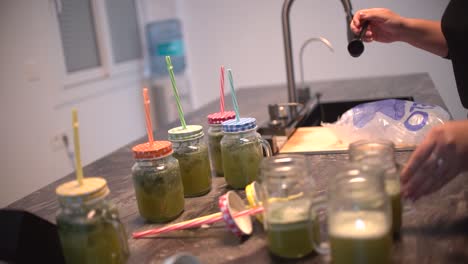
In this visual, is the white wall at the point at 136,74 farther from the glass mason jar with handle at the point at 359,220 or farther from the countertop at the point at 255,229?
the glass mason jar with handle at the point at 359,220

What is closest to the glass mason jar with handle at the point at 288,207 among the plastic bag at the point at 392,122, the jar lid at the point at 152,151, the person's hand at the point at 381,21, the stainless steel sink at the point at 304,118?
the jar lid at the point at 152,151

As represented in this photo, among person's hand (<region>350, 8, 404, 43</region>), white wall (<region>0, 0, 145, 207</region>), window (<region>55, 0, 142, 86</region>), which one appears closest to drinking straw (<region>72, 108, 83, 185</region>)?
person's hand (<region>350, 8, 404, 43</region>)

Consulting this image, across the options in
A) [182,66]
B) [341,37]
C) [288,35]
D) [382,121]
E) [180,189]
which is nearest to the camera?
[180,189]

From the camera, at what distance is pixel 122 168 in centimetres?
136

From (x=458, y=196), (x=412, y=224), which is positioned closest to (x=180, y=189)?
(x=412, y=224)

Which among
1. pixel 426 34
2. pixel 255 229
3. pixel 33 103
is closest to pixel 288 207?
pixel 255 229

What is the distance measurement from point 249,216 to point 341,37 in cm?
269

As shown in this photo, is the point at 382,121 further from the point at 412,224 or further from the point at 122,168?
the point at 122,168

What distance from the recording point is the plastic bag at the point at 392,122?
1.26m

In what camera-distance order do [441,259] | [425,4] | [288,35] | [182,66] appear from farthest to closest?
1. [182,66]
2. [425,4]
3. [288,35]
4. [441,259]

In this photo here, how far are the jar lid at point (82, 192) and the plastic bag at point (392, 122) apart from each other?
847 millimetres

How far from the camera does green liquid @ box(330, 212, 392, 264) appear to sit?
24.1 inches

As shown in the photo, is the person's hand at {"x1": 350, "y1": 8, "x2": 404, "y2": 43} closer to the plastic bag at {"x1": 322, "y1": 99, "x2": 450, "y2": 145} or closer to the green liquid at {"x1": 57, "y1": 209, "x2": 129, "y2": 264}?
the plastic bag at {"x1": 322, "y1": 99, "x2": 450, "y2": 145}

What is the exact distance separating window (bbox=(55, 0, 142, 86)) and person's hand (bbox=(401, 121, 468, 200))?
273 cm
